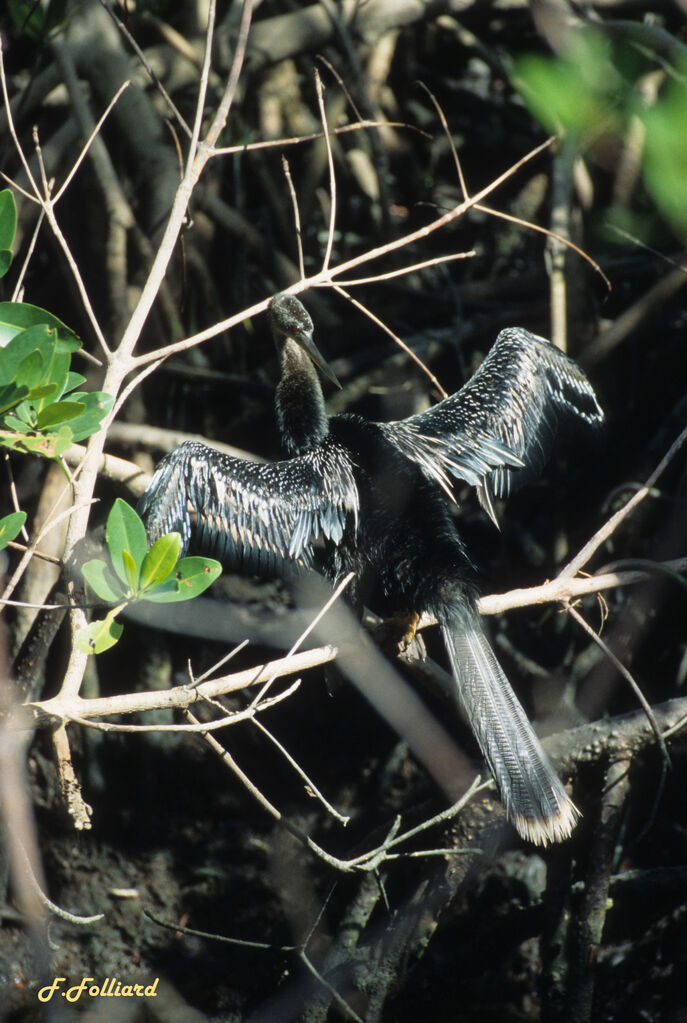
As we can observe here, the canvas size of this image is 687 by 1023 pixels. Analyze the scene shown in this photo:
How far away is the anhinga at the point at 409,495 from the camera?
2082mm

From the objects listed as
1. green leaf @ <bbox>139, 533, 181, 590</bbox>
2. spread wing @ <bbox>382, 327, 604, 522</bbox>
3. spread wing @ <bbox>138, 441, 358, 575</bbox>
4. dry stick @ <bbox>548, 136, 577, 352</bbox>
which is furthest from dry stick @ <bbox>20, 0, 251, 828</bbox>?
dry stick @ <bbox>548, 136, 577, 352</bbox>

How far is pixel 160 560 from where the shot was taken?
1533mm

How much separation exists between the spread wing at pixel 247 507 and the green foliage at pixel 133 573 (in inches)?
23.4

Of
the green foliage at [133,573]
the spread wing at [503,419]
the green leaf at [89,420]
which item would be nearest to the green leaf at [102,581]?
the green foliage at [133,573]

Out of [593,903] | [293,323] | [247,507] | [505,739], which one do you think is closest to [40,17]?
[293,323]

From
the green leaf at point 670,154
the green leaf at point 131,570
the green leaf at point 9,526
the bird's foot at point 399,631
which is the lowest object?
the bird's foot at point 399,631

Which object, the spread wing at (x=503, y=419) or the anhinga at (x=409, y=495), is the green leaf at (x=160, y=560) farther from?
the spread wing at (x=503, y=419)

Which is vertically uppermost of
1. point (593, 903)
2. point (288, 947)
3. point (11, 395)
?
point (11, 395)

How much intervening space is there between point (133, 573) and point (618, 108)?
1.82m

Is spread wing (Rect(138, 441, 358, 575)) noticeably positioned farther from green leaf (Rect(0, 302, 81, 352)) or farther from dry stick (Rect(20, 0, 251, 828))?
green leaf (Rect(0, 302, 81, 352))

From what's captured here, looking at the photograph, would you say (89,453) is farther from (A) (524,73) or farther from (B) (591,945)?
(B) (591,945)

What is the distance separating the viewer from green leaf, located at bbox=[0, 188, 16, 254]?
5.09 ft

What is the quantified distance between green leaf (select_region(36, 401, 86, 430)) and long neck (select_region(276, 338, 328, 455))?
1.28m

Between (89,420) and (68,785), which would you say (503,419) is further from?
(68,785)
